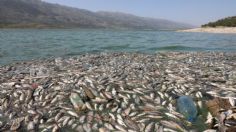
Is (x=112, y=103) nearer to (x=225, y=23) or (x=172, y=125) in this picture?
(x=172, y=125)

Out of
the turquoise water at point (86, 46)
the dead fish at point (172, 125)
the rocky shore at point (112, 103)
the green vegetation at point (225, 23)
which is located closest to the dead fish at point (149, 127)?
the rocky shore at point (112, 103)

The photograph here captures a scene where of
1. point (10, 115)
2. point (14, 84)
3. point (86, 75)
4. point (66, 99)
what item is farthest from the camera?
point (86, 75)

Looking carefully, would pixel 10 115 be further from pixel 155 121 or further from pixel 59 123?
pixel 155 121

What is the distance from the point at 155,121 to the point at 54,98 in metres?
3.56

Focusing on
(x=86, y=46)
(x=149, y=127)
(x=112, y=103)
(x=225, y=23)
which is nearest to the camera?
(x=149, y=127)

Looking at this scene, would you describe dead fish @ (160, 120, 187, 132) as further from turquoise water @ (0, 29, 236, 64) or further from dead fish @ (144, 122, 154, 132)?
turquoise water @ (0, 29, 236, 64)

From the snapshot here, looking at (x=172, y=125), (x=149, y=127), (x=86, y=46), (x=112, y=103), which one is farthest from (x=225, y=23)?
(x=149, y=127)

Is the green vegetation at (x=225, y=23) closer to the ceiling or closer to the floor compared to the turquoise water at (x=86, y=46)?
closer to the floor

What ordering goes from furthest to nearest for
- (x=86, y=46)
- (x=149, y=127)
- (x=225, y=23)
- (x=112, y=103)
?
(x=225, y=23), (x=86, y=46), (x=112, y=103), (x=149, y=127)

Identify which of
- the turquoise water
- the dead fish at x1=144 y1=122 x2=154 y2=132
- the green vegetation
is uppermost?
the dead fish at x1=144 y1=122 x2=154 y2=132

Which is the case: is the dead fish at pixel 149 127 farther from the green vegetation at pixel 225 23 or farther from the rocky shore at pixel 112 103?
the green vegetation at pixel 225 23

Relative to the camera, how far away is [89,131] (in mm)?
9742

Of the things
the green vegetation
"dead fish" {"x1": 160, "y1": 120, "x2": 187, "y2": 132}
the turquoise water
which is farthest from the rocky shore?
the green vegetation

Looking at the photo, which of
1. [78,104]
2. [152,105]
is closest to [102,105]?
[78,104]
